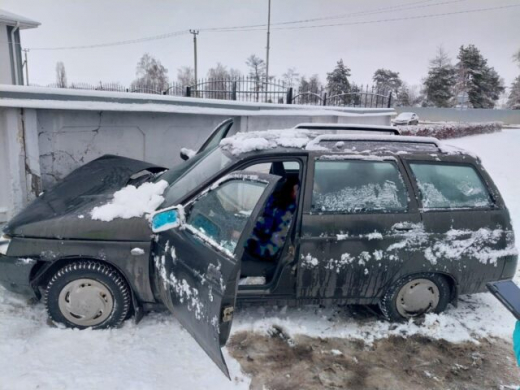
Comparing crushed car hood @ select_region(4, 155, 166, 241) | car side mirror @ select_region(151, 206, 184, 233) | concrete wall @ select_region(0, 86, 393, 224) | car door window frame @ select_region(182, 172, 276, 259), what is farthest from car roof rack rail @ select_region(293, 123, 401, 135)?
concrete wall @ select_region(0, 86, 393, 224)

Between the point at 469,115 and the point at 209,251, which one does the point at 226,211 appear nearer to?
the point at 209,251

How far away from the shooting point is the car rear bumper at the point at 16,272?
3.20 metres

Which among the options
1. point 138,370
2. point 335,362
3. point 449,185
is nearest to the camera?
point 138,370

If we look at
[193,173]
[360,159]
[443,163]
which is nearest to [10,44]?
[193,173]

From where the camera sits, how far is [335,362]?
3145 mm

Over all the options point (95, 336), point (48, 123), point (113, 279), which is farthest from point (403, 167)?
point (48, 123)

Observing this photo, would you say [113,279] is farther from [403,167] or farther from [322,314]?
[403,167]

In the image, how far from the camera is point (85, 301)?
3215mm

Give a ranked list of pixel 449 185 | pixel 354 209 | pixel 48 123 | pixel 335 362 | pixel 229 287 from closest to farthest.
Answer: pixel 229 287 → pixel 335 362 → pixel 354 209 → pixel 449 185 → pixel 48 123

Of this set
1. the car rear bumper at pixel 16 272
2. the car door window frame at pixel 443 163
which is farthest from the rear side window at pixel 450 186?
the car rear bumper at pixel 16 272

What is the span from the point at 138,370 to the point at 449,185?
121 inches

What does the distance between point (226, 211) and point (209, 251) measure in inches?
14.1

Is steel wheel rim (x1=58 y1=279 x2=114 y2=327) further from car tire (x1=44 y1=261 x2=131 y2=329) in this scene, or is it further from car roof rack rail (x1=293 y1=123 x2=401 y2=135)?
car roof rack rail (x1=293 y1=123 x2=401 y2=135)

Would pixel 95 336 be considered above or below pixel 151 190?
below
